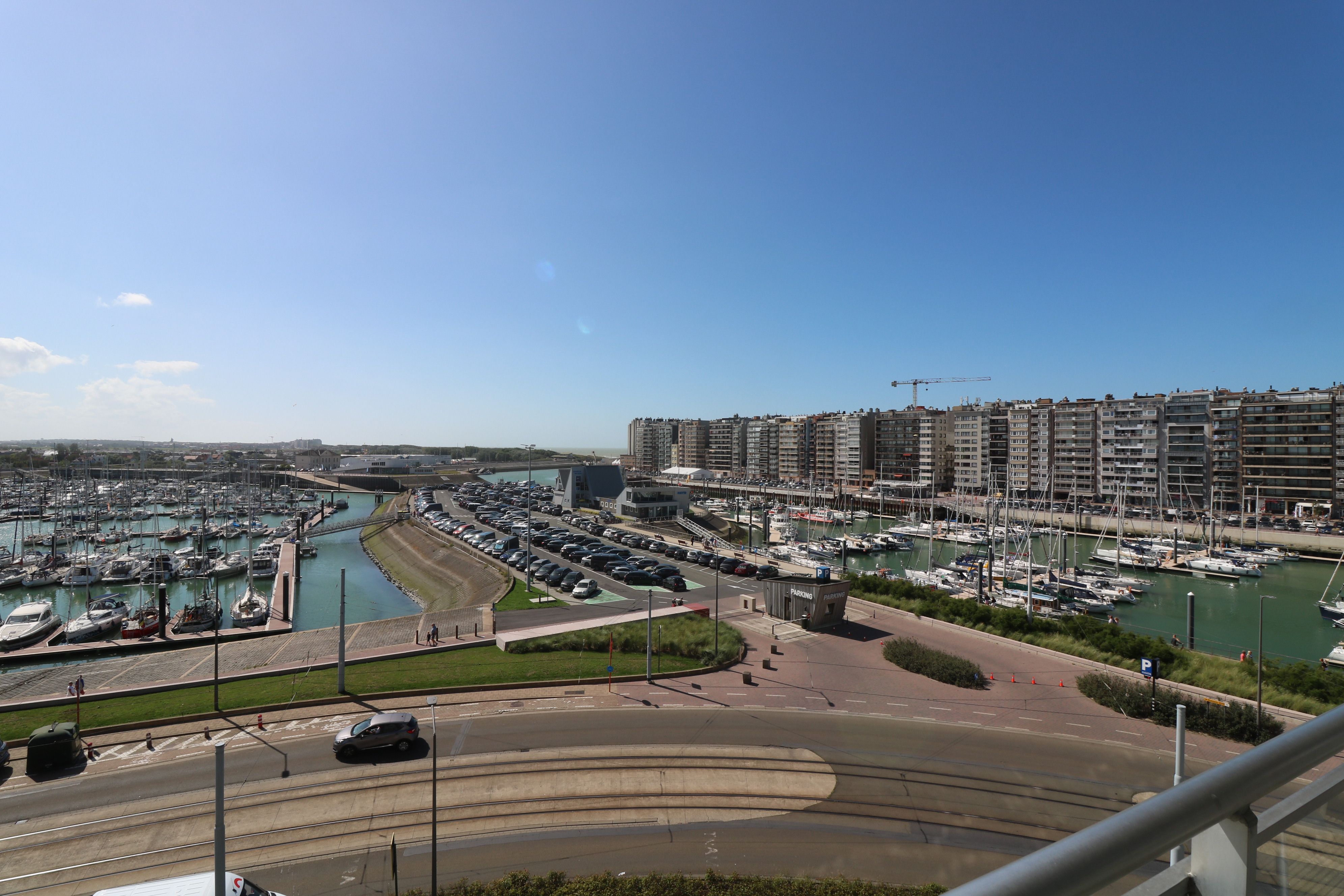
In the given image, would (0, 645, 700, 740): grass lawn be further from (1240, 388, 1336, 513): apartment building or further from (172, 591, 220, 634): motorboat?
(1240, 388, 1336, 513): apartment building

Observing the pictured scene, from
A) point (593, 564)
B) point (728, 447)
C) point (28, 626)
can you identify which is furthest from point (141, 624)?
point (728, 447)

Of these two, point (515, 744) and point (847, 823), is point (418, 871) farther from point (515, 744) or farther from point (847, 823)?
point (847, 823)

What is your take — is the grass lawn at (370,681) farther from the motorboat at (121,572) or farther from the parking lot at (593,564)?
the motorboat at (121,572)

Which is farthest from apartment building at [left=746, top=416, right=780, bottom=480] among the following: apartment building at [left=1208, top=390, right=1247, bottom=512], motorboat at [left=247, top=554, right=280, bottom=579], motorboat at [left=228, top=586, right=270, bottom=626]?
motorboat at [left=228, top=586, right=270, bottom=626]

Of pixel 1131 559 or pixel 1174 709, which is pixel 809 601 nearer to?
pixel 1174 709

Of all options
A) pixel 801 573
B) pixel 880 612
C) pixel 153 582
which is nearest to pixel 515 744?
pixel 880 612
